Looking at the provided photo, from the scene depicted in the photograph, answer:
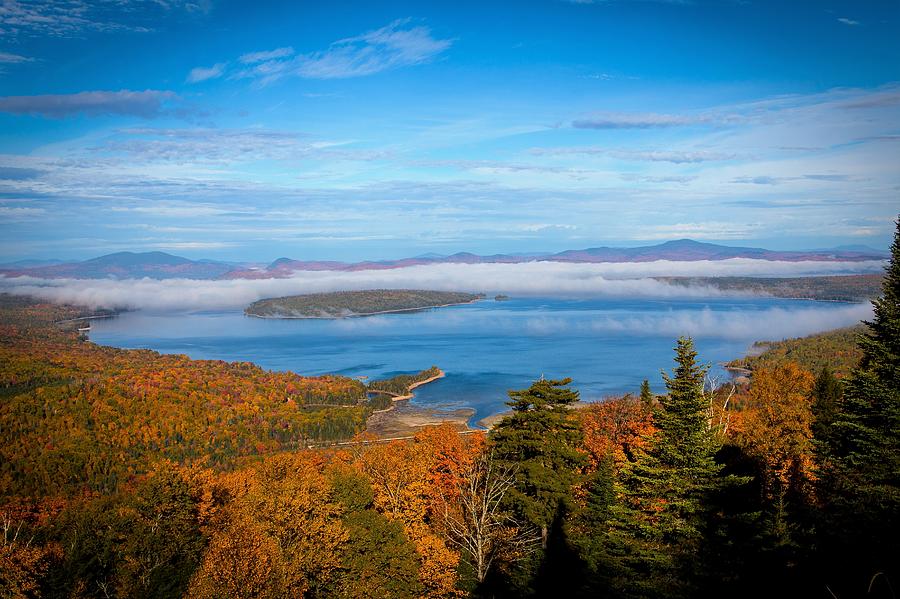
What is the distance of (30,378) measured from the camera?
218ft

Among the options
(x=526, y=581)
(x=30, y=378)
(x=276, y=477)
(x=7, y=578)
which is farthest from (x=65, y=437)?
(x=526, y=581)

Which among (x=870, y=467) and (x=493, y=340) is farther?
(x=493, y=340)

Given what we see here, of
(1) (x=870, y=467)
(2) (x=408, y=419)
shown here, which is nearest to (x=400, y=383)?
(2) (x=408, y=419)

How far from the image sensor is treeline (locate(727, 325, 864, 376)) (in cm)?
7119

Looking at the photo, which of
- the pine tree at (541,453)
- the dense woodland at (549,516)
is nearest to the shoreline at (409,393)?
the dense woodland at (549,516)

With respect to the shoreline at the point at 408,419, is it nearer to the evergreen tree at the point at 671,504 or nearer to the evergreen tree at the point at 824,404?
the evergreen tree at the point at 824,404

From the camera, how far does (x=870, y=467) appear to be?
13648 millimetres

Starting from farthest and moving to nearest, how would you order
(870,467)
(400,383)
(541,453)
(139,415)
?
(400,383) < (139,415) < (541,453) < (870,467)

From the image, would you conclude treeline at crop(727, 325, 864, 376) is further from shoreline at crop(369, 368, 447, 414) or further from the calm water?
shoreline at crop(369, 368, 447, 414)

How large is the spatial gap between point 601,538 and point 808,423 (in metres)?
11.8

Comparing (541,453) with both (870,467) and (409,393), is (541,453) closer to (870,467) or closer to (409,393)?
(870,467)

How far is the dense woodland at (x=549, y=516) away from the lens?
11.5 meters

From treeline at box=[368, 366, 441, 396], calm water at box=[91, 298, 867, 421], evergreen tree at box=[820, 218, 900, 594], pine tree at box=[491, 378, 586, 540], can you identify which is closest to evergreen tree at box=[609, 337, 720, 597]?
evergreen tree at box=[820, 218, 900, 594]

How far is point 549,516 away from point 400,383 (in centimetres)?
6158
